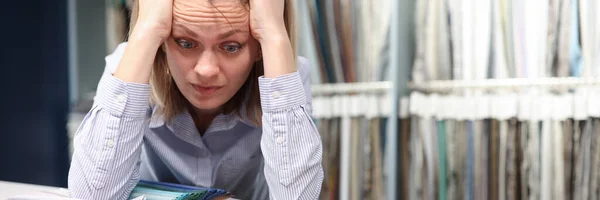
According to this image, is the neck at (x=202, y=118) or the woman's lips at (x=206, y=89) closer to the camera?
the woman's lips at (x=206, y=89)

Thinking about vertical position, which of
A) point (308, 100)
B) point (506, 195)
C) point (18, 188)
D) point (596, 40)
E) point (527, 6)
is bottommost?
point (506, 195)

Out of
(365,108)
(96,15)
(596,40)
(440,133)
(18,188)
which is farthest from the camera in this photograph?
(96,15)

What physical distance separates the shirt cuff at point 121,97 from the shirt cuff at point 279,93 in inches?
8.4

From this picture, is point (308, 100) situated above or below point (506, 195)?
above

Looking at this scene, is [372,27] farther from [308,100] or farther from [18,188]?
[18,188]

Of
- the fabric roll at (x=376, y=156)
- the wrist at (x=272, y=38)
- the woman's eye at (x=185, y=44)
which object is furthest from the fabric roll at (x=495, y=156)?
the woman's eye at (x=185, y=44)

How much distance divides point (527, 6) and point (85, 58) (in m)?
1.97

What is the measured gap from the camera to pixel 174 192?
3.04 ft

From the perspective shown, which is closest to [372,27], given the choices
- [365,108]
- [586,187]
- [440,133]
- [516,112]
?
[365,108]

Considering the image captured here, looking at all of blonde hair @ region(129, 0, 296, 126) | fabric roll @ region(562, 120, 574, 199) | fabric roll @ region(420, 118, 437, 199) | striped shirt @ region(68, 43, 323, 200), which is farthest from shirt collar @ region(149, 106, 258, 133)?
fabric roll @ region(562, 120, 574, 199)

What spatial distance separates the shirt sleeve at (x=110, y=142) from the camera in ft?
3.23

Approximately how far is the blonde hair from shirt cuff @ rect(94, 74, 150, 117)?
123mm

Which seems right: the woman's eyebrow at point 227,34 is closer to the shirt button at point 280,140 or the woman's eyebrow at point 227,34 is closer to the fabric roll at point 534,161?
the shirt button at point 280,140

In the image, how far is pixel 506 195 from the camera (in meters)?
1.75
